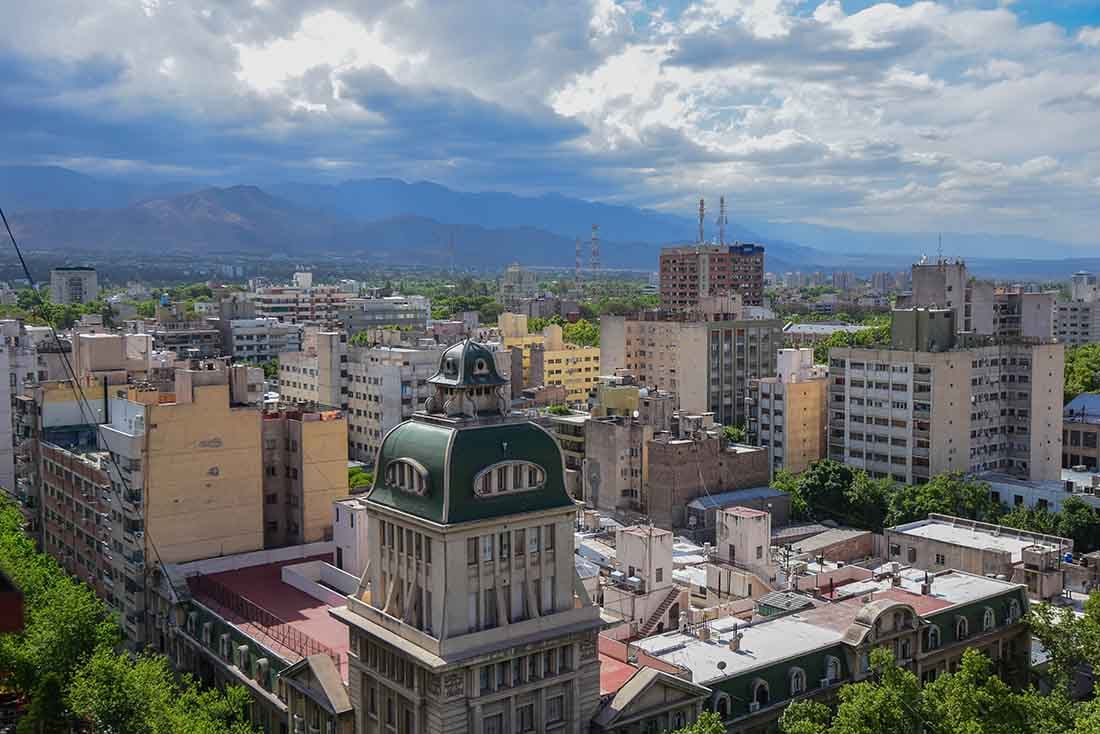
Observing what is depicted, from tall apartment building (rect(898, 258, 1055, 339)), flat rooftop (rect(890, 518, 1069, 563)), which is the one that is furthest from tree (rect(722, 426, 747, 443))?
flat rooftop (rect(890, 518, 1069, 563))

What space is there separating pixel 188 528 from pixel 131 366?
91.9 feet

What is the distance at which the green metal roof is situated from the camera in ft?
109

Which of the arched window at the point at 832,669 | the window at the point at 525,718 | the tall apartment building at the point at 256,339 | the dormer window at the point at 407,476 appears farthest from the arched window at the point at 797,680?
the tall apartment building at the point at 256,339

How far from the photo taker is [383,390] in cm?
10294

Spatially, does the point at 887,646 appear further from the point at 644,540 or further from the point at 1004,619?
the point at 644,540

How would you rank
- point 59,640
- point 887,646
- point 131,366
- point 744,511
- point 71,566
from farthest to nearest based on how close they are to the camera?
point 131,366 → point 71,566 → point 744,511 → point 59,640 → point 887,646

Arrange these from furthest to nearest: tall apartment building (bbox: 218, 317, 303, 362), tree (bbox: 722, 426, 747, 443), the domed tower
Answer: tall apartment building (bbox: 218, 317, 303, 362), tree (bbox: 722, 426, 747, 443), the domed tower

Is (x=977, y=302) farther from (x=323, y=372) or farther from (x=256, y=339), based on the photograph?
(x=256, y=339)

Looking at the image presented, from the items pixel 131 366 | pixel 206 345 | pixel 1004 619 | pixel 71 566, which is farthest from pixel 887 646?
pixel 206 345

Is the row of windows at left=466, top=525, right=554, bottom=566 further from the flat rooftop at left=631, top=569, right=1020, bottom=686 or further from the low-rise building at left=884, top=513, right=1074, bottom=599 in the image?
the low-rise building at left=884, top=513, right=1074, bottom=599

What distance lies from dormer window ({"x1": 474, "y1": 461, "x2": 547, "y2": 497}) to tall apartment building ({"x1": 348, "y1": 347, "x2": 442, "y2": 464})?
66.5 meters

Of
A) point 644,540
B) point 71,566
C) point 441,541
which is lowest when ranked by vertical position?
point 71,566

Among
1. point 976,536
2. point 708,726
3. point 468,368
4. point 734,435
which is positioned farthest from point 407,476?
point 734,435

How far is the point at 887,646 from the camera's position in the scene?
42656 mm
